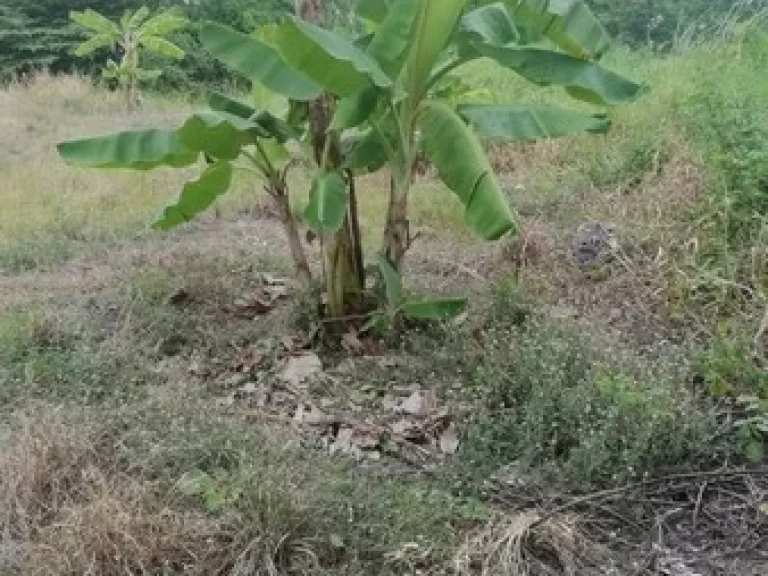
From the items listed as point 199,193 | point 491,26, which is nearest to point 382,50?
point 491,26

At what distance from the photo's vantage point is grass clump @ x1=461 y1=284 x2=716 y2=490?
3127mm

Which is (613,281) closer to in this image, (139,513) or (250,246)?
(250,246)

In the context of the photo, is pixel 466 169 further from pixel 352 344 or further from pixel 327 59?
pixel 352 344

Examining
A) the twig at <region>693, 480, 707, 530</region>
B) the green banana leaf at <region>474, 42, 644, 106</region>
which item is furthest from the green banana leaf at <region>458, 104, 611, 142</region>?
the twig at <region>693, 480, 707, 530</region>

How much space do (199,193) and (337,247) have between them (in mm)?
671

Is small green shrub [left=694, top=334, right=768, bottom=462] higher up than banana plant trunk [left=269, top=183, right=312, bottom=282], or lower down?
lower down

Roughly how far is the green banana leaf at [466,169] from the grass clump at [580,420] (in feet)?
1.60

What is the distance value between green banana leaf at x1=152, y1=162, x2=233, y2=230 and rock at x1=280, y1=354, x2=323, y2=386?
84 centimetres

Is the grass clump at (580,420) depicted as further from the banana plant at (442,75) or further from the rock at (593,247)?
the rock at (593,247)

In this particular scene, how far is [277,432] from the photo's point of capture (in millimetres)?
3309

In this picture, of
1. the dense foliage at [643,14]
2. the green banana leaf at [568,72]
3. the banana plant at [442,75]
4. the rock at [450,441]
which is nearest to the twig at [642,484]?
the rock at [450,441]

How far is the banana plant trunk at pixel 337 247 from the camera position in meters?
4.11

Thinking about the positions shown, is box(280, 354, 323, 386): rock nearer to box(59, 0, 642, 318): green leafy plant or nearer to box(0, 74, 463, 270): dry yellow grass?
box(59, 0, 642, 318): green leafy plant

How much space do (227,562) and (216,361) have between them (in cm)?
149
